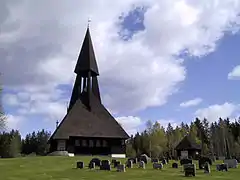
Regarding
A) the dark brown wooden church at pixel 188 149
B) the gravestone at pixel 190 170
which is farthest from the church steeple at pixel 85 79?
the gravestone at pixel 190 170

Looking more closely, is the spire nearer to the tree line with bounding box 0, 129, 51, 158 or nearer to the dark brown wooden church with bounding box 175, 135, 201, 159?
the dark brown wooden church with bounding box 175, 135, 201, 159

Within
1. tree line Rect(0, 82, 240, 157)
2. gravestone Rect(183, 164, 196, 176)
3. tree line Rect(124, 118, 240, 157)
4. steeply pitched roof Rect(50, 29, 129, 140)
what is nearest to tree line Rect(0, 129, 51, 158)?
tree line Rect(0, 82, 240, 157)

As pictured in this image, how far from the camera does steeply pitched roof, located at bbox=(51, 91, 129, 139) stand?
5336cm

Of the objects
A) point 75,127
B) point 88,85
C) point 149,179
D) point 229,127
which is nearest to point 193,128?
point 229,127

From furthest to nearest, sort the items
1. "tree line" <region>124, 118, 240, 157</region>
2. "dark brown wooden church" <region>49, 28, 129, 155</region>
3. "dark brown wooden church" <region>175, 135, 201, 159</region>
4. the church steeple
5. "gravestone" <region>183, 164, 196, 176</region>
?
"tree line" <region>124, 118, 240, 157</region>, the church steeple, "dark brown wooden church" <region>175, 135, 201, 159</region>, "dark brown wooden church" <region>49, 28, 129, 155</region>, "gravestone" <region>183, 164, 196, 176</region>

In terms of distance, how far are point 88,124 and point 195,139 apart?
37.4 m

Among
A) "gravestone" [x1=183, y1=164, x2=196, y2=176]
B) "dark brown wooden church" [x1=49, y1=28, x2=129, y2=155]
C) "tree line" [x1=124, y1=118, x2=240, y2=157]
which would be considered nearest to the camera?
"gravestone" [x1=183, y1=164, x2=196, y2=176]

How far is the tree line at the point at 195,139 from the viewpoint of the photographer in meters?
86.6

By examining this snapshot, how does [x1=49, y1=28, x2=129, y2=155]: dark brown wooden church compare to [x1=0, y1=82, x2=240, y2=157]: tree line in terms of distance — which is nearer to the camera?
[x1=49, y1=28, x2=129, y2=155]: dark brown wooden church

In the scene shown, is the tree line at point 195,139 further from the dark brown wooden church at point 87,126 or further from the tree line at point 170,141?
the dark brown wooden church at point 87,126

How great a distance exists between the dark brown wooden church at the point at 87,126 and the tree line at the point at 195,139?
2913cm

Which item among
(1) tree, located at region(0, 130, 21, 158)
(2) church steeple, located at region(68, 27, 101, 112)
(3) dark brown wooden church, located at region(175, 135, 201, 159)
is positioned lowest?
(3) dark brown wooden church, located at region(175, 135, 201, 159)

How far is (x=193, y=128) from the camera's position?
9581 centimetres

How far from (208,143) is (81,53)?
52.2m
